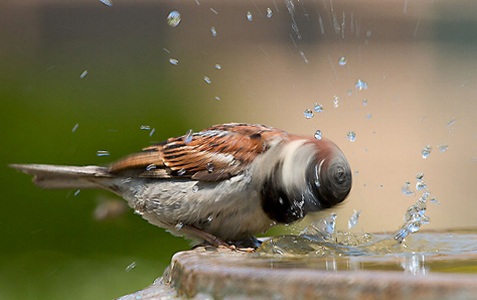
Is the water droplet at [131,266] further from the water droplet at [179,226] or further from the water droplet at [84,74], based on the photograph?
the water droplet at [84,74]

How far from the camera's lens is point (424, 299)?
132 cm

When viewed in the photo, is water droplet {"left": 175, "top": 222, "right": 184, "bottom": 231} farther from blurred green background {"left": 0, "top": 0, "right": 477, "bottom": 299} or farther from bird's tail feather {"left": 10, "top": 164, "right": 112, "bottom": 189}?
blurred green background {"left": 0, "top": 0, "right": 477, "bottom": 299}

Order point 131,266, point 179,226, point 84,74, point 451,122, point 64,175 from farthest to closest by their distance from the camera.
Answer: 1. point 451,122
2. point 84,74
3. point 131,266
4. point 64,175
5. point 179,226

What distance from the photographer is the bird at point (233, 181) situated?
2.53m

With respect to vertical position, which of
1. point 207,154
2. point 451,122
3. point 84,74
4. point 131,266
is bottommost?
point 131,266

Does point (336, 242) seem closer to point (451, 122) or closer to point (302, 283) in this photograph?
point (302, 283)

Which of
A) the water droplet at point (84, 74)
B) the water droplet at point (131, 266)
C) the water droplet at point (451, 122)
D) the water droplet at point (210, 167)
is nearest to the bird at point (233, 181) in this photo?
the water droplet at point (210, 167)

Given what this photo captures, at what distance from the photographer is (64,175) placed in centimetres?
323

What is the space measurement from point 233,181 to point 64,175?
108cm

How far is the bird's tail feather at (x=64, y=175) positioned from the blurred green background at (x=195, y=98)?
4.33 feet

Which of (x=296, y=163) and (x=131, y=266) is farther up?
(x=296, y=163)

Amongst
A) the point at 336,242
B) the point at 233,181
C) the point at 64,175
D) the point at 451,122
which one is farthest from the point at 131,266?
the point at 451,122

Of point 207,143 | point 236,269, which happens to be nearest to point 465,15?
point 207,143

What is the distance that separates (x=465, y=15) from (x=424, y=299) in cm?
1117
